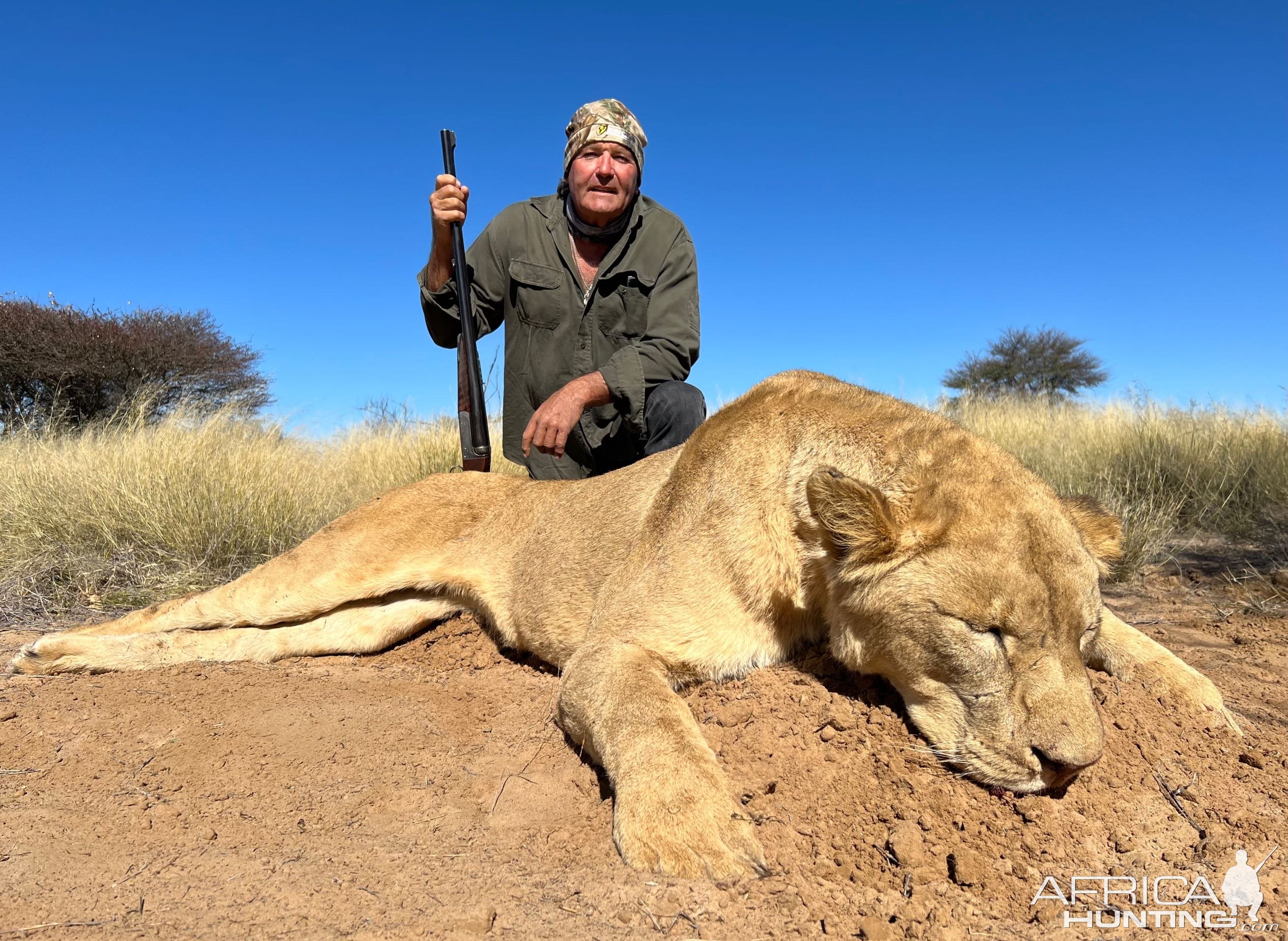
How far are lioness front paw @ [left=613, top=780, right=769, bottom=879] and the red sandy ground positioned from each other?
1.8 inches

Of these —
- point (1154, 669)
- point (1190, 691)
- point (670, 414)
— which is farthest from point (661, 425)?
point (1190, 691)

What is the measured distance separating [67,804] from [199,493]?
4.13m

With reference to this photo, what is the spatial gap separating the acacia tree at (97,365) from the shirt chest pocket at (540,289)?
8.84 m

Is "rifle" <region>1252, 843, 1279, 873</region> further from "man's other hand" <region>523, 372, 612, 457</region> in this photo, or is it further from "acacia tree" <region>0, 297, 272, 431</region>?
"acacia tree" <region>0, 297, 272, 431</region>

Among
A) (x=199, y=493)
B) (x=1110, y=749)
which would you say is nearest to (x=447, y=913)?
(x=1110, y=749)

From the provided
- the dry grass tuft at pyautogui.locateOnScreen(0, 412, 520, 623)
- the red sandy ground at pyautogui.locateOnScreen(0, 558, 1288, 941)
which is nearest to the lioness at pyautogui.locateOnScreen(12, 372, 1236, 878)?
the red sandy ground at pyautogui.locateOnScreen(0, 558, 1288, 941)

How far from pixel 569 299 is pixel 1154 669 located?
396 cm

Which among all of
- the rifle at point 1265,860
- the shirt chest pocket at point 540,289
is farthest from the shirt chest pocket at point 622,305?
the rifle at point 1265,860

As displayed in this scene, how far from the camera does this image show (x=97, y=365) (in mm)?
14828

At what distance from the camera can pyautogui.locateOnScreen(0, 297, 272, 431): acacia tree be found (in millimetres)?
14195

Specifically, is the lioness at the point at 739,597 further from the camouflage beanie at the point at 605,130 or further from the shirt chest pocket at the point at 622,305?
the camouflage beanie at the point at 605,130

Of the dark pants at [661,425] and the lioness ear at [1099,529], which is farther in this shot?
the dark pants at [661,425]

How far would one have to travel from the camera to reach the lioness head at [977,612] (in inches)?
76.5

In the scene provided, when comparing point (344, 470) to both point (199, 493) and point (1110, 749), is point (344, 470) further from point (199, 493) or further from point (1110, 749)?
point (1110, 749)
